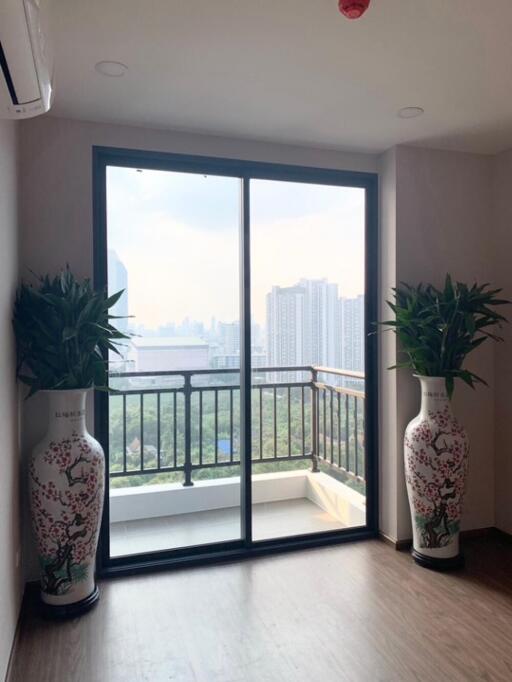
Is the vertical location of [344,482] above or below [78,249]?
below

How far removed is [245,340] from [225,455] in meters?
0.78

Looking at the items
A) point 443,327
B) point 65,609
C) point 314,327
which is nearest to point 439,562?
point 443,327

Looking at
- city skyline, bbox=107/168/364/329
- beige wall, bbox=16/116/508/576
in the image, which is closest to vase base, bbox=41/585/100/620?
beige wall, bbox=16/116/508/576

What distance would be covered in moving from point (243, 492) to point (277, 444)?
44 cm

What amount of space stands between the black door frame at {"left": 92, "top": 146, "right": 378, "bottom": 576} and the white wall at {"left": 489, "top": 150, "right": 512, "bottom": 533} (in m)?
0.86

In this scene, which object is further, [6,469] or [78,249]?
[78,249]

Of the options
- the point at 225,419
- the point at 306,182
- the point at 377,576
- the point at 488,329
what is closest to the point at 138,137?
the point at 306,182

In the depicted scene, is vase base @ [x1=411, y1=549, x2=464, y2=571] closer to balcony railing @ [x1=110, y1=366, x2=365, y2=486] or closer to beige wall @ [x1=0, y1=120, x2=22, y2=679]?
balcony railing @ [x1=110, y1=366, x2=365, y2=486]

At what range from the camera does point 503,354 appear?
350 cm

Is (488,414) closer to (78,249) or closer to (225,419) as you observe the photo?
(225,419)

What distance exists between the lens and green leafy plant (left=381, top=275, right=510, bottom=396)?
2.94 meters

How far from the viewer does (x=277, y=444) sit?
3.57 meters

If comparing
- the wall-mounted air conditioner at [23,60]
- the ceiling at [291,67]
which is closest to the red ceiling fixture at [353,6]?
the ceiling at [291,67]

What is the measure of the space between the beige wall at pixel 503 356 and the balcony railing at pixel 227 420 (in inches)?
37.7
